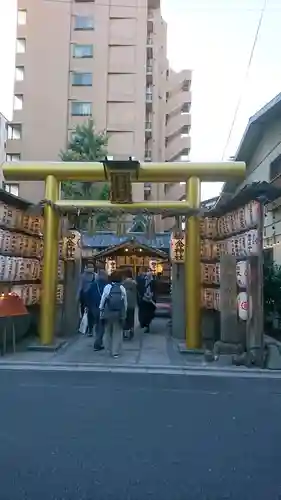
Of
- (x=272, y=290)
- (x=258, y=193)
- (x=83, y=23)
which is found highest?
(x=83, y=23)

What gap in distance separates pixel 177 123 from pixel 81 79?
11.9 meters

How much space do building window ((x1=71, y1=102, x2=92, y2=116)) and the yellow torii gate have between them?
29094 millimetres

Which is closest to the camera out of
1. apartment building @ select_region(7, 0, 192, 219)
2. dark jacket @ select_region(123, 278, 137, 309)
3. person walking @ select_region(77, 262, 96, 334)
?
dark jacket @ select_region(123, 278, 137, 309)

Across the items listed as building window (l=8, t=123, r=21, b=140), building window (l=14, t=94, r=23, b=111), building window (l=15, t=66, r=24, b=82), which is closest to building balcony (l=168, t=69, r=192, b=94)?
building window (l=15, t=66, r=24, b=82)

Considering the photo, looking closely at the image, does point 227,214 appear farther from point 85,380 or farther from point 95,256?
point 95,256

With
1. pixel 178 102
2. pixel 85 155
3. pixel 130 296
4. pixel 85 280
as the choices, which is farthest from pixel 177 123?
pixel 130 296

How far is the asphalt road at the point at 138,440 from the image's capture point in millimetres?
3975

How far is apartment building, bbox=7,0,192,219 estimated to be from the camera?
3934 centimetres

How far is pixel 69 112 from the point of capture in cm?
3972

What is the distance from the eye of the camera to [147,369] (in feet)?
31.1

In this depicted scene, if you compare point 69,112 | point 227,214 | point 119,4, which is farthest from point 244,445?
point 119,4

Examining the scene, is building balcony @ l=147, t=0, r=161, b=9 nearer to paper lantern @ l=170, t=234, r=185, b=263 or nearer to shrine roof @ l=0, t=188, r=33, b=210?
paper lantern @ l=170, t=234, r=185, b=263

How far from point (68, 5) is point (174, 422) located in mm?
41235

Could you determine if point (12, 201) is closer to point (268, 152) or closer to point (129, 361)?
point (129, 361)
